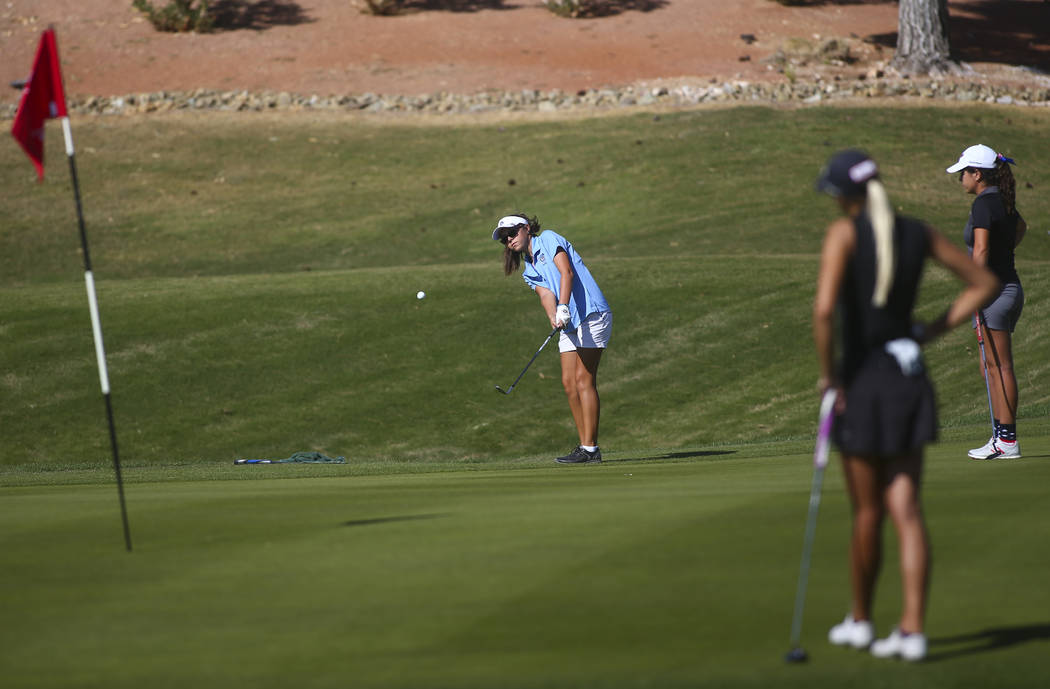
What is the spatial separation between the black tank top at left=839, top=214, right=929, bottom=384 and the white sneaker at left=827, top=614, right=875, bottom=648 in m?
0.86

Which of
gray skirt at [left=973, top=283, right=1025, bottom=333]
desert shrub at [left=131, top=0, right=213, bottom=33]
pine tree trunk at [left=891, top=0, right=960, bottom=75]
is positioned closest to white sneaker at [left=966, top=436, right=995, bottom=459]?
gray skirt at [left=973, top=283, right=1025, bottom=333]

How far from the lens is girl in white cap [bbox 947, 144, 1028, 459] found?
33.3 feet

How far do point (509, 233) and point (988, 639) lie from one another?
7517mm

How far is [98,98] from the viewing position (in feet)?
131

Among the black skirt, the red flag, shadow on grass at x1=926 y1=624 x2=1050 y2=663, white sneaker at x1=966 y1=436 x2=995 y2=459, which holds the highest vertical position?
the red flag

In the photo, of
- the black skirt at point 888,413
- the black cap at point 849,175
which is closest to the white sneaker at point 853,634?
the black skirt at point 888,413

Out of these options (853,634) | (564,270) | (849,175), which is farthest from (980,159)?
(853,634)

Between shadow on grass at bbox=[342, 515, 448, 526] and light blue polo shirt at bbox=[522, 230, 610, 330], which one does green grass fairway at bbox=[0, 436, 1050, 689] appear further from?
light blue polo shirt at bbox=[522, 230, 610, 330]

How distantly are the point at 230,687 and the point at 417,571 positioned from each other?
1.75 metres

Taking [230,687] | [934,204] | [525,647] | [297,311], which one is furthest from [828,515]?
[934,204]

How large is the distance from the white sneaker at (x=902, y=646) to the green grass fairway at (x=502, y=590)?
55 millimetres

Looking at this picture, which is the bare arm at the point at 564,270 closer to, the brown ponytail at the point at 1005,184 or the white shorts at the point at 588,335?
the white shorts at the point at 588,335

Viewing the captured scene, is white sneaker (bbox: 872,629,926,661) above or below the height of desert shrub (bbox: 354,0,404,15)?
above

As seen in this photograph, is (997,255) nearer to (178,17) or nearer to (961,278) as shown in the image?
(961,278)
